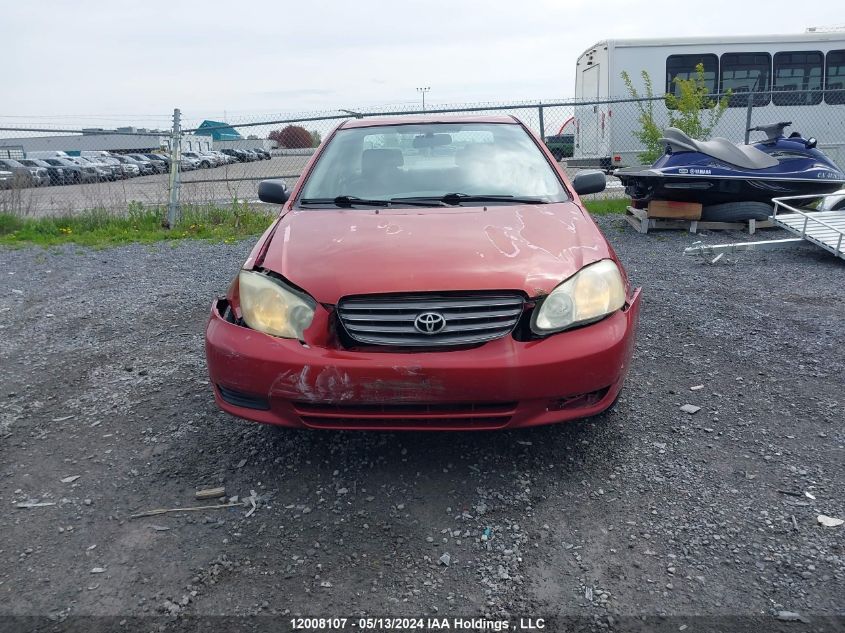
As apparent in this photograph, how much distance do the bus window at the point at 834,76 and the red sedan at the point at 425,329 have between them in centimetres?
1445

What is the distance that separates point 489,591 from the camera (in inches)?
81.3

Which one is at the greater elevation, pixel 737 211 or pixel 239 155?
pixel 239 155

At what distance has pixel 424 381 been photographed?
2406 mm

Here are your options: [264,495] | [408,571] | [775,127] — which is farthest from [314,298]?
[775,127]

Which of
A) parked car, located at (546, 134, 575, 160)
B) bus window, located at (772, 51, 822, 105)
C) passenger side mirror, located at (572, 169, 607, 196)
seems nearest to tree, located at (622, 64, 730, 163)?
bus window, located at (772, 51, 822, 105)

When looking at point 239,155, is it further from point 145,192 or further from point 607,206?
point 607,206

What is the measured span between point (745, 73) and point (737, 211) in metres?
7.49

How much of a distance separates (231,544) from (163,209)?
933 centimetres

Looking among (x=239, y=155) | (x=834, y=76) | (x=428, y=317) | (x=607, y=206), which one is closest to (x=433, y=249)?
(x=428, y=317)

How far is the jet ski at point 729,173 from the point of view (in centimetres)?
826

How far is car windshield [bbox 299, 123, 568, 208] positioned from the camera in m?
3.64

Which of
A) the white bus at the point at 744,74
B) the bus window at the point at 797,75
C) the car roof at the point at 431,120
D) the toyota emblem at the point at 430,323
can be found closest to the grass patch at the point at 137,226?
the white bus at the point at 744,74

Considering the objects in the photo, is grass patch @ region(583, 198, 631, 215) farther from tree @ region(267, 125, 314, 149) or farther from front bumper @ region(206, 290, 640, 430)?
front bumper @ region(206, 290, 640, 430)

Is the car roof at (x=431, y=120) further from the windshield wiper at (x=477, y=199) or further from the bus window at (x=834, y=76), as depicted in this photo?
the bus window at (x=834, y=76)
